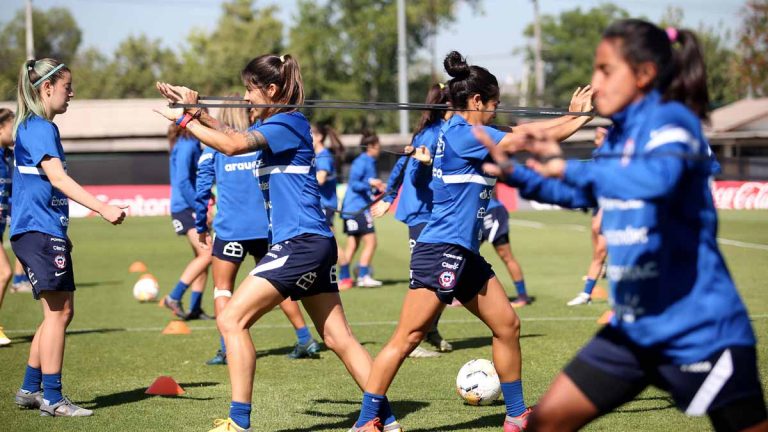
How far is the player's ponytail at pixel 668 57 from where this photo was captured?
3.84m

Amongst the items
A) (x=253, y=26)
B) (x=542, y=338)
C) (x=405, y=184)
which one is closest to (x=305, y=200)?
(x=405, y=184)

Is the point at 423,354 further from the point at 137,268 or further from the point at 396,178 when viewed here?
the point at 137,268

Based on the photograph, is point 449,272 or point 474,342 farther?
point 474,342

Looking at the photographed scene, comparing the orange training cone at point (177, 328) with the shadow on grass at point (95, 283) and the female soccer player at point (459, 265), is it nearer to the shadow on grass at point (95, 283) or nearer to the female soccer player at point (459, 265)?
the female soccer player at point (459, 265)

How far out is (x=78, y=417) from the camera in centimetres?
709

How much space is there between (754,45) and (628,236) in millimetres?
54201

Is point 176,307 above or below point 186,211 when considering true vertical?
below

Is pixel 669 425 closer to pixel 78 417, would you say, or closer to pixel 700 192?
pixel 700 192

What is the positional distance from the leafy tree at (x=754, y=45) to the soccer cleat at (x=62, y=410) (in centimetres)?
5135

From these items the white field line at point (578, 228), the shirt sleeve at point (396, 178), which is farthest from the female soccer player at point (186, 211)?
the white field line at point (578, 228)

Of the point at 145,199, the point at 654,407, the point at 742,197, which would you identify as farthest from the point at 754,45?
the point at 654,407

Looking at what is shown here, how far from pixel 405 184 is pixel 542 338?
2.10 m

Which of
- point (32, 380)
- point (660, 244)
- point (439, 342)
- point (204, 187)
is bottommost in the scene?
point (439, 342)

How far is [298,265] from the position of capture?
600 cm
